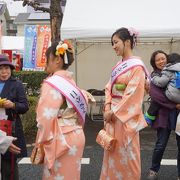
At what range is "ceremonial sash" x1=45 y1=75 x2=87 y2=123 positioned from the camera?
2.66 metres

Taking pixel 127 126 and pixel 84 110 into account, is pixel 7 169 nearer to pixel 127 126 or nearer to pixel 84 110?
pixel 84 110

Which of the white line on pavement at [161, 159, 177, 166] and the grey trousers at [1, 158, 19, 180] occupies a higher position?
the grey trousers at [1, 158, 19, 180]

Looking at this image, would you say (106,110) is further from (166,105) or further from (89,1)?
(89,1)

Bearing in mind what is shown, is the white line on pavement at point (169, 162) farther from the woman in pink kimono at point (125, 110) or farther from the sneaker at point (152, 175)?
the woman in pink kimono at point (125, 110)

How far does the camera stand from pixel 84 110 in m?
2.88

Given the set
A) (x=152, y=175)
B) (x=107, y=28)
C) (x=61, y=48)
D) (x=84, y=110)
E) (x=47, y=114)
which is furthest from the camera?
(x=107, y=28)

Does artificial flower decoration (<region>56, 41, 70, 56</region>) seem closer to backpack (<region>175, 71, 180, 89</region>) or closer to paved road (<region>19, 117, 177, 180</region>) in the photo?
backpack (<region>175, 71, 180, 89</region>)

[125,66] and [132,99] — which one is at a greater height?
[125,66]

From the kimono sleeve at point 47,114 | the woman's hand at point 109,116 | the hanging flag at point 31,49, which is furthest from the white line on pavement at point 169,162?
the hanging flag at point 31,49

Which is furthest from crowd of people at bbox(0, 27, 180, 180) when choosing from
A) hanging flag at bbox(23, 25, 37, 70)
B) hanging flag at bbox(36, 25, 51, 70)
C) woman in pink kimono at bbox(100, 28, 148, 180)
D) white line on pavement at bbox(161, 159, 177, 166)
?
hanging flag at bbox(23, 25, 37, 70)

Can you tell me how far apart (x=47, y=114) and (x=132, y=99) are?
103 cm

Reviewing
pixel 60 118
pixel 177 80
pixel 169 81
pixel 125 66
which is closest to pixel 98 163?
pixel 169 81

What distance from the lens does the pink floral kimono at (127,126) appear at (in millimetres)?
3307

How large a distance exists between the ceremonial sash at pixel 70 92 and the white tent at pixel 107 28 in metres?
3.85
